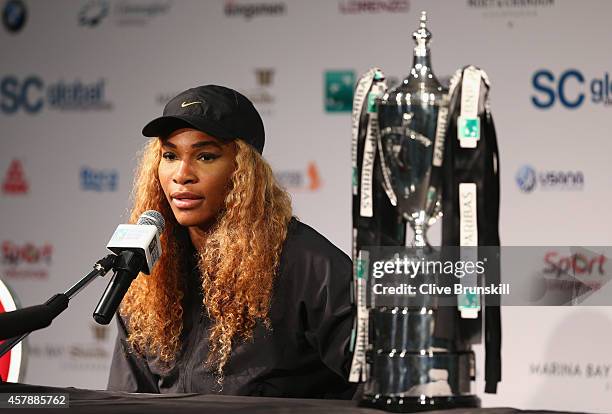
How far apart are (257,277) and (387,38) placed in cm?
256

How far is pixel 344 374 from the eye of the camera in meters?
2.32

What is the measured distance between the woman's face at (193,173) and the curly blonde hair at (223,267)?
4cm

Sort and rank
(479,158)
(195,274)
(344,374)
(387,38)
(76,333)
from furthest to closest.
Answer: (76,333), (387,38), (195,274), (344,374), (479,158)

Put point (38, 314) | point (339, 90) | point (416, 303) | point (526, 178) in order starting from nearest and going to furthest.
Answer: point (38, 314) < point (416, 303) < point (526, 178) < point (339, 90)

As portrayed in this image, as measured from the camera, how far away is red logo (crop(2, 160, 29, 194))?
17.5 ft

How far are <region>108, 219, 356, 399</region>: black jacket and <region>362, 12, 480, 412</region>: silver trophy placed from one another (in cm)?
65

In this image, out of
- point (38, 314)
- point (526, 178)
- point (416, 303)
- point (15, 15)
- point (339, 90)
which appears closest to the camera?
point (38, 314)

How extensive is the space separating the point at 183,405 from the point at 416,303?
15.1 inches

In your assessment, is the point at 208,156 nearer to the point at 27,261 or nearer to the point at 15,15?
the point at 27,261

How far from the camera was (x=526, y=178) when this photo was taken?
457 centimetres

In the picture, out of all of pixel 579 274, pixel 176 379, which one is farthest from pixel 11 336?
pixel 579 274

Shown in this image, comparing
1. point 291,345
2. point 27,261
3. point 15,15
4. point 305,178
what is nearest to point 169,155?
point 291,345

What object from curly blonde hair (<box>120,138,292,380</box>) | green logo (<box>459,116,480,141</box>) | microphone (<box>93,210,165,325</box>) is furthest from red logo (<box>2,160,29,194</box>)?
green logo (<box>459,116,480,141</box>)

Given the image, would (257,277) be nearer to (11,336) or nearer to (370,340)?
(370,340)
